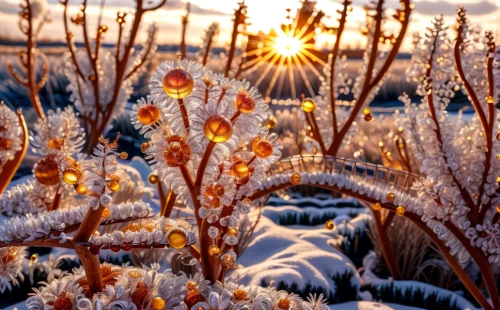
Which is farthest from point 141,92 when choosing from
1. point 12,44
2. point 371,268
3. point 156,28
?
point 371,268

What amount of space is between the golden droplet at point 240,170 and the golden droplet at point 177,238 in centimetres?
20

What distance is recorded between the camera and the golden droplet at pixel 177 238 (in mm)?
1264

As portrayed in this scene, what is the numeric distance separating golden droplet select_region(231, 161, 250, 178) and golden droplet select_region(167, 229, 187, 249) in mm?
205

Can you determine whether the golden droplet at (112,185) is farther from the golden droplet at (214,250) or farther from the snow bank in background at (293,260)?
the snow bank in background at (293,260)

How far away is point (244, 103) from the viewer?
1.29 m

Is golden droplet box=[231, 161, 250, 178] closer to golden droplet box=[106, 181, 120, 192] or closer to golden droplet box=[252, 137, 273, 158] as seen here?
golden droplet box=[252, 137, 273, 158]

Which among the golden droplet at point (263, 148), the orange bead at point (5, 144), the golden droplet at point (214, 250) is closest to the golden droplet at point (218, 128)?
the golden droplet at point (263, 148)

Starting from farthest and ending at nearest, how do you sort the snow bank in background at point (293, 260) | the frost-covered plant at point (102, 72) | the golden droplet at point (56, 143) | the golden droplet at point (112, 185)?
the frost-covered plant at point (102, 72)
the snow bank in background at point (293, 260)
the golden droplet at point (56, 143)
the golden droplet at point (112, 185)

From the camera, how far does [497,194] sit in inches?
80.6

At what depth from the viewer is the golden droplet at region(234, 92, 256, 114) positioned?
4.24 ft

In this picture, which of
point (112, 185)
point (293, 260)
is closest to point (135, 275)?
point (112, 185)

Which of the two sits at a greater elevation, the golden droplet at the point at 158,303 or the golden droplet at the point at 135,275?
the golden droplet at the point at 135,275

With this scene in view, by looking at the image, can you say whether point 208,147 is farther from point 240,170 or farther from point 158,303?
point 158,303

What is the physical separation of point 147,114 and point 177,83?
0.13 metres
